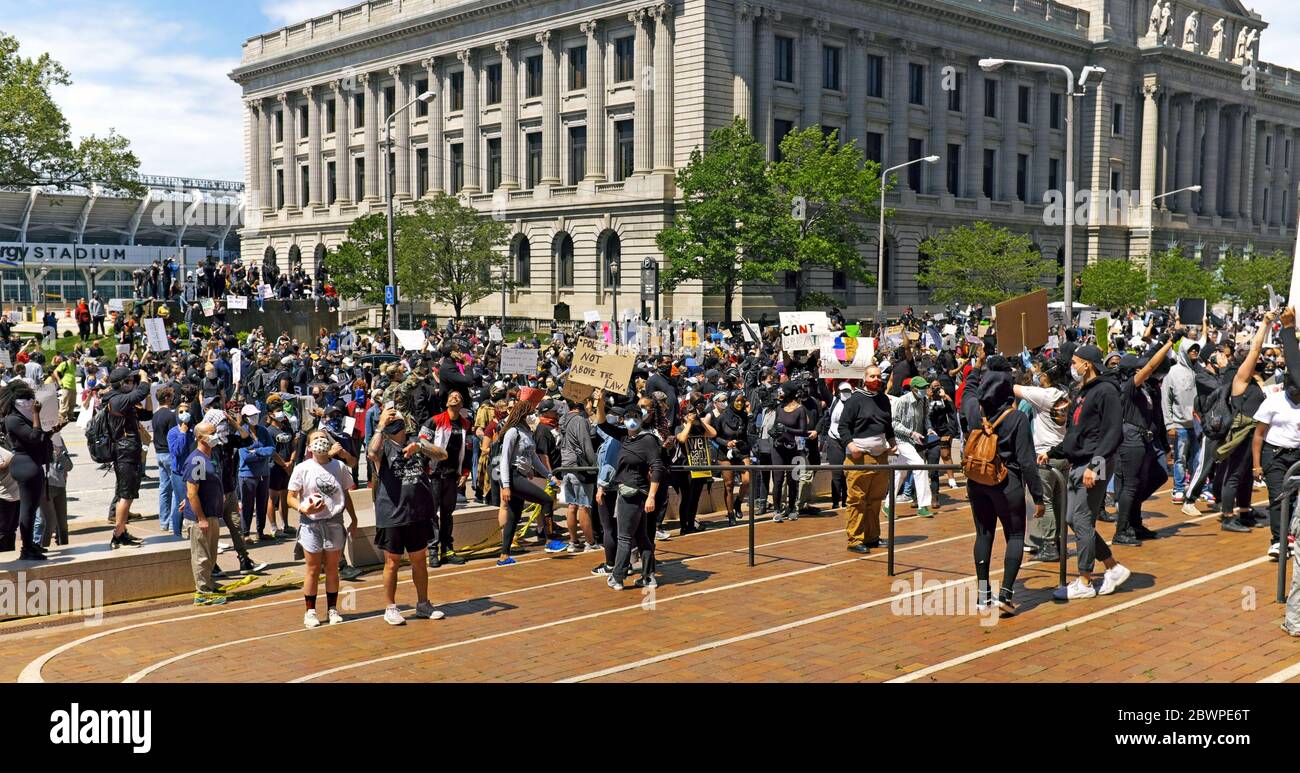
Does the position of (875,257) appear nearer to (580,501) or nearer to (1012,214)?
(1012,214)

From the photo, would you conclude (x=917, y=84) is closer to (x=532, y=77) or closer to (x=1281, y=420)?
(x=532, y=77)

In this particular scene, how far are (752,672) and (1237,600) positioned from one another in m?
4.54

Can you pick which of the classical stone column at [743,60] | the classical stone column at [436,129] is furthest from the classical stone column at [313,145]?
the classical stone column at [743,60]

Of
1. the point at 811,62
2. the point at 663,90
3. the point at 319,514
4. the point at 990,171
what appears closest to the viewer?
the point at 319,514

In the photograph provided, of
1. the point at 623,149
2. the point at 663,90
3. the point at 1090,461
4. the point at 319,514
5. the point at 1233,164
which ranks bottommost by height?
the point at 319,514

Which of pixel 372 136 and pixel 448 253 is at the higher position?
pixel 372 136

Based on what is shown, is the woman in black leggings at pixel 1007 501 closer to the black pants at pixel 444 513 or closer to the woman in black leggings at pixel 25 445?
the black pants at pixel 444 513

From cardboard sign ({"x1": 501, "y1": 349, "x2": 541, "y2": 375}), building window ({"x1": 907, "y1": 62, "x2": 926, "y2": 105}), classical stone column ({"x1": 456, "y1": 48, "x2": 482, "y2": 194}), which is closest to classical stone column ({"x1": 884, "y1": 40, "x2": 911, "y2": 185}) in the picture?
building window ({"x1": 907, "y1": 62, "x2": 926, "y2": 105})

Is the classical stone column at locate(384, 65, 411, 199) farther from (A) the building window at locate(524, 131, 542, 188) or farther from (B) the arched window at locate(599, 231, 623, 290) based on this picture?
(B) the arched window at locate(599, 231, 623, 290)

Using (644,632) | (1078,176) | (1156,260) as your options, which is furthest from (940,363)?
(1078,176)

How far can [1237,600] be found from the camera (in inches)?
400

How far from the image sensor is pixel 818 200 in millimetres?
51844

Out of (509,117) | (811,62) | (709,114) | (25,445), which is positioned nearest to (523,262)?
(509,117)

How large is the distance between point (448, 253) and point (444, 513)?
1786 inches
